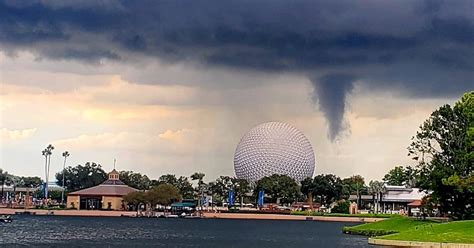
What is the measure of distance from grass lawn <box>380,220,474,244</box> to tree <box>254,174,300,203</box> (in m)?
111

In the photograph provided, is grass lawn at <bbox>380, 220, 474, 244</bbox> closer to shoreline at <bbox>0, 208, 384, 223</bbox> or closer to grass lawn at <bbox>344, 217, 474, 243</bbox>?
grass lawn at <bbox>344, 217, 474, 243</bbox>

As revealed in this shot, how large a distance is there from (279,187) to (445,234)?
119559 millimetres

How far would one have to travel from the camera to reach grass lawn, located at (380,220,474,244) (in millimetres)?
68312

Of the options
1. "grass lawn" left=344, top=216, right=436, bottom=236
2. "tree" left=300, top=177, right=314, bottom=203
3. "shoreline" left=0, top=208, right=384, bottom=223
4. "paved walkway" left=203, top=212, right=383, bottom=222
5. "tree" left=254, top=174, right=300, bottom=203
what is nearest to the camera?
"grass lawn" left=344, top=216, right=436, bottom=236

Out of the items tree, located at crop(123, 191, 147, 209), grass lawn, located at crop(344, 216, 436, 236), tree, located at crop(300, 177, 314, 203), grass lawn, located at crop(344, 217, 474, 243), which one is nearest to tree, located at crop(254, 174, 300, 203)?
tree, located at crop(300, 177, 314, 203)

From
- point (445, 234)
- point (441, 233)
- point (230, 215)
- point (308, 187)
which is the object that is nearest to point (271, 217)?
point (230, 215)

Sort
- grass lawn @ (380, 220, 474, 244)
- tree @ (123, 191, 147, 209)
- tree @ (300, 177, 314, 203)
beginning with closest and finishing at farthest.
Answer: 1. grass lawn @ (380, 220, 474, 244)
2. tree @ (123, 191, 147, 209)
3. tree @ (300, 177, 314, 203)

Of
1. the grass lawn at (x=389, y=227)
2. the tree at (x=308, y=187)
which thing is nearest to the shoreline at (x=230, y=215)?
the tree at (x=308, y=187)

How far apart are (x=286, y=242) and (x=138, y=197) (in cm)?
10804

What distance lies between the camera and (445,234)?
2815 inches

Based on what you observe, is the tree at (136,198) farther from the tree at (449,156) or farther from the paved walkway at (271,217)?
the tree at (449,156)

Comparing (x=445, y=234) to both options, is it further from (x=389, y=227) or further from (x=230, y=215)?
(x=230, y=215)

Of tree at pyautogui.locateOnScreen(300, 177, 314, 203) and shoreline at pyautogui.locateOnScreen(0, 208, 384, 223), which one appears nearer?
shoreline at pyautogui.locateOnScreen(0, 208, 384, 223)

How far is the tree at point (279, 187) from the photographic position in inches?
7490
